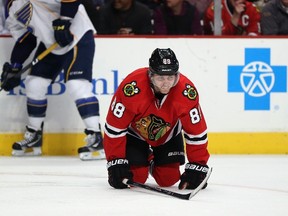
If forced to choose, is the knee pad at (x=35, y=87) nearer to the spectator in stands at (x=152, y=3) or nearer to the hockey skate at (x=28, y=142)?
the hockey skate at (x=28, y=142)

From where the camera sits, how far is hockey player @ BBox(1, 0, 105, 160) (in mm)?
5703

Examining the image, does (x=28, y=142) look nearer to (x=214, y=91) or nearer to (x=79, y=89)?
(x=79, y=89)

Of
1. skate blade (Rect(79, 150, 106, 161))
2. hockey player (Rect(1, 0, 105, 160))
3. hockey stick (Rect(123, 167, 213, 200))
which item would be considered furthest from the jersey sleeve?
hockey stick (Rect(123, 167, 213, 200))

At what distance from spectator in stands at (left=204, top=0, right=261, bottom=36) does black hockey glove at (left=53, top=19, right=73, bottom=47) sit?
1.12m

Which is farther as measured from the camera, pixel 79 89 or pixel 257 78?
pixel 257 78

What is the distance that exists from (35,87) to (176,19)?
115cm

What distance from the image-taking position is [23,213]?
3.50m

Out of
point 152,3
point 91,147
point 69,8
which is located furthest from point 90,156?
point 152,3

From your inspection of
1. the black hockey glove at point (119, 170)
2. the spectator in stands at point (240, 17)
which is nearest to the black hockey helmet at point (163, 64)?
the black hockey glove at point (119, 170)

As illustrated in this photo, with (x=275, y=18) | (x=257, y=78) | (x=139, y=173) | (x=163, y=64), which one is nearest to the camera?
(x=163, y=64)

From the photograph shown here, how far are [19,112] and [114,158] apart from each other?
A: 2.05 m

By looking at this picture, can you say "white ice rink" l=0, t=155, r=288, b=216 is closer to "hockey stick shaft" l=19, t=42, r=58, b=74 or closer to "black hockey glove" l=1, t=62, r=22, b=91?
"black hockey glove" l=1, t=62, r=22, b=91

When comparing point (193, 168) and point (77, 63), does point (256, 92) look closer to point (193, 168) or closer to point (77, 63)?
point (77, 63)

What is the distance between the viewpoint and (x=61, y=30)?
5617 mm
